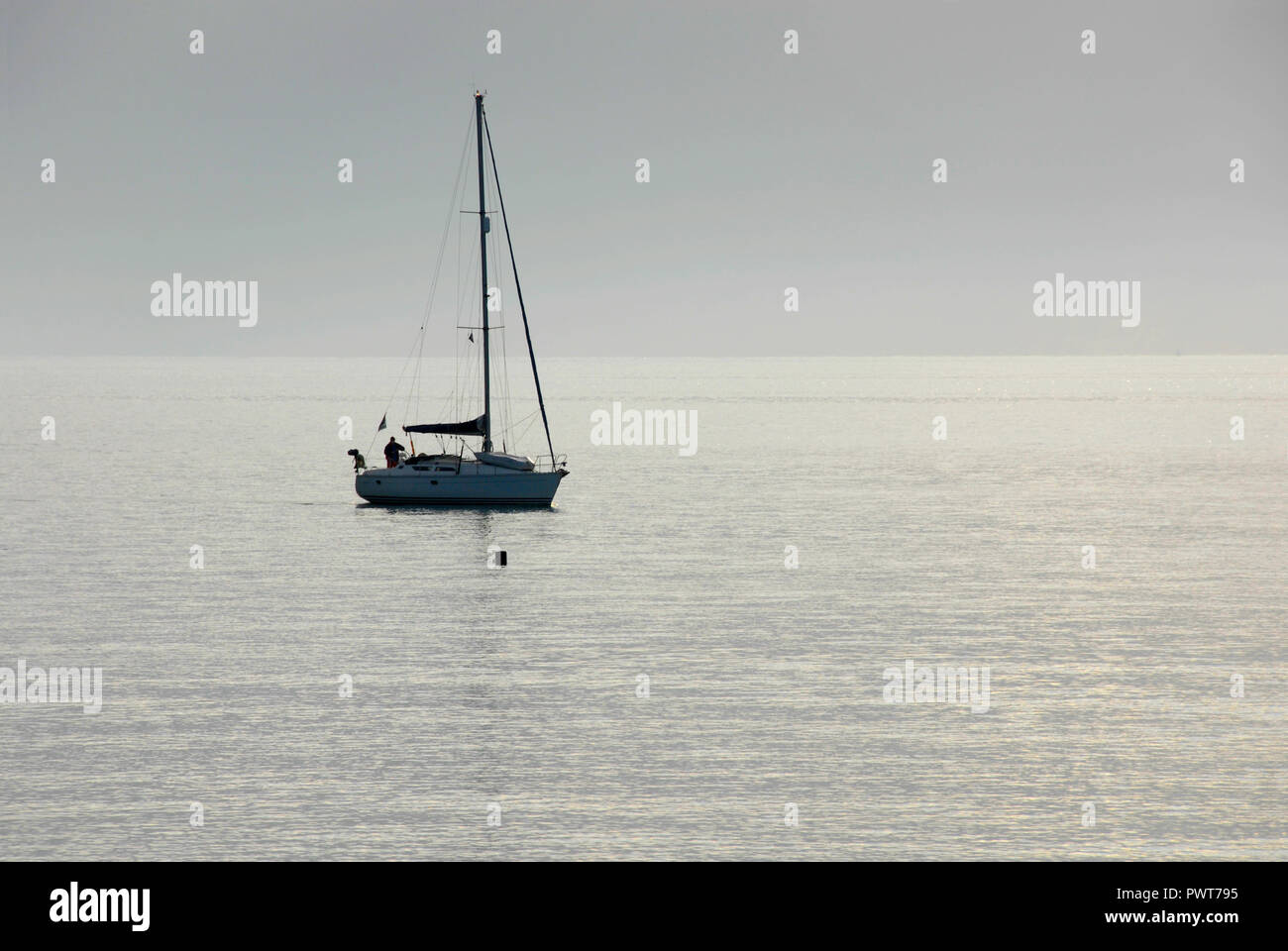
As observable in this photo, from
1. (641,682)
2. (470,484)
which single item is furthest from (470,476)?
(641,682)

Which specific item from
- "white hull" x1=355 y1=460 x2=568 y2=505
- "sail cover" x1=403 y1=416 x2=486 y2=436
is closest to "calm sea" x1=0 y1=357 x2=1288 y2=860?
"white hull" x1=355 y1=460 x2=568 y2=505

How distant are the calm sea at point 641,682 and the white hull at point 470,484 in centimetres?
135

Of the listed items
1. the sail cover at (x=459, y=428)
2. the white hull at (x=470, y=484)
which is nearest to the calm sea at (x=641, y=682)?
the white hull at (x=470, y=484)

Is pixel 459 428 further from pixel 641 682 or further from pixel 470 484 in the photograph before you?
pixel 641 682

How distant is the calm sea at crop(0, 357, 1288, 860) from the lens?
85.6 ft

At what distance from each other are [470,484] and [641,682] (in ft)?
129

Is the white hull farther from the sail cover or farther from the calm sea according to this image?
the sail cover

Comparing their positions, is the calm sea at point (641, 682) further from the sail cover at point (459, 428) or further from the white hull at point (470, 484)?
the sail cover at point (459, 428)

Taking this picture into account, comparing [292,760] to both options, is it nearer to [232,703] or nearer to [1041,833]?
[232,703]

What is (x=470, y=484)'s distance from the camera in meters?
74.6

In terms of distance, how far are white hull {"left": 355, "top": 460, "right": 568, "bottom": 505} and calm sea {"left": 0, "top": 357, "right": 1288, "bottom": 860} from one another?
135 centimetres

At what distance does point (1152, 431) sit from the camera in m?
178
